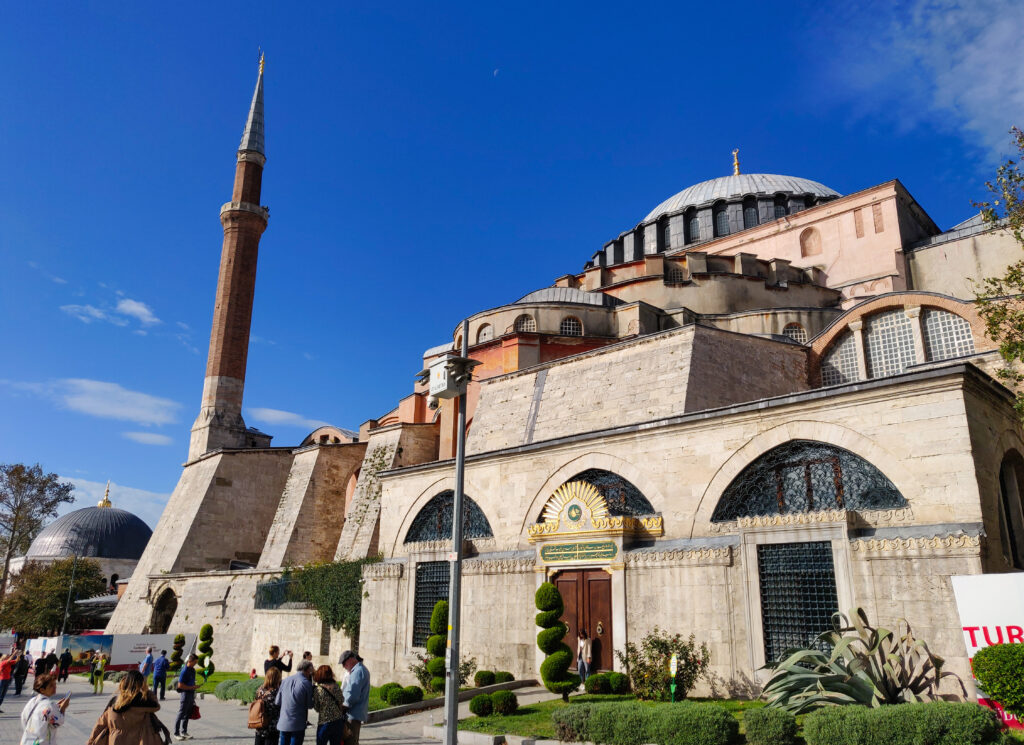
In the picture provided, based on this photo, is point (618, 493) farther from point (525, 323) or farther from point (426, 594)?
point (525, 323)

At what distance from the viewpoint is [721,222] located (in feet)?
111

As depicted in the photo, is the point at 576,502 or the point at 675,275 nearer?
the point at 576,502

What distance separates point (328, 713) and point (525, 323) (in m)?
18.7

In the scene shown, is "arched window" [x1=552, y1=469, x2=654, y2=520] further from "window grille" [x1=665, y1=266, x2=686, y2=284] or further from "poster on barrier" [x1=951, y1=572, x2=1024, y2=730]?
"window grille" [x1=665, y1=266, x2=686, y2=284]

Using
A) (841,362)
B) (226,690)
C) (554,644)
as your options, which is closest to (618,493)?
(554,644)

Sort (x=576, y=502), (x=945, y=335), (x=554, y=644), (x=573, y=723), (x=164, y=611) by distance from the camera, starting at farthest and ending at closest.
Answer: (x=164, y=611)
(x=945, y=335)
(x=576, y=502)
(x=554, y=644)
(x=573, y=723)

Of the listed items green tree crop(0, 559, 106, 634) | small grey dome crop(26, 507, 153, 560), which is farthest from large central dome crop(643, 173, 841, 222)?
small grey dome crop(26, 507, 153, 560)

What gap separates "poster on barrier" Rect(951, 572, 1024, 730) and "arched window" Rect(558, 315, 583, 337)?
17.0 metres

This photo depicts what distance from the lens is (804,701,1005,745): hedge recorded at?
6547 millimetres

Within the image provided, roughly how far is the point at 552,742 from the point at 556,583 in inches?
183

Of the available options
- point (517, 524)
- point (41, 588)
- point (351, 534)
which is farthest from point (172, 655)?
point (41, 588)

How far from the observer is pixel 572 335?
24531 mm

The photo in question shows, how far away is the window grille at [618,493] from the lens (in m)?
12.9

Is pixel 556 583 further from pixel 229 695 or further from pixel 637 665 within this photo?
pixel 229 695
